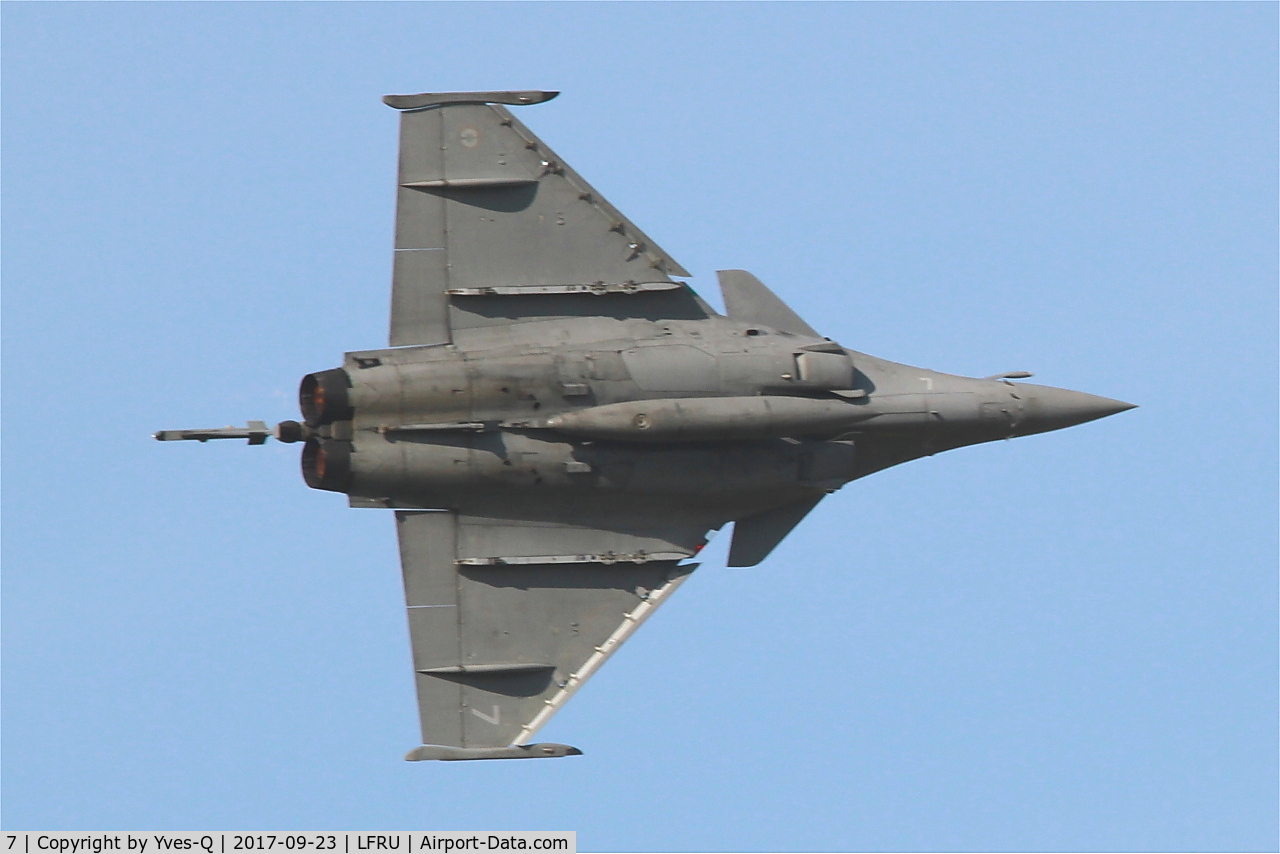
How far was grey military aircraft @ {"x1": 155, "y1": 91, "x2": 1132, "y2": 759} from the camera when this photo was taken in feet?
99.1

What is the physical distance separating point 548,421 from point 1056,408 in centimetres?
710

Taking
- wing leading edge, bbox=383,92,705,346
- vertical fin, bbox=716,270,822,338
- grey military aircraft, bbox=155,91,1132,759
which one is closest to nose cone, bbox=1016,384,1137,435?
grey military aircraft, bbox=155,91,1132,759

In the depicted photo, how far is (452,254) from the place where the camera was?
3094cm

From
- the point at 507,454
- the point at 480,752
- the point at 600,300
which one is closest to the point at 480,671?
the point at 480,752

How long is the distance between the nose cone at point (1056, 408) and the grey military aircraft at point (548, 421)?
20cm

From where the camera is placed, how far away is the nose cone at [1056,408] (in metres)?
32.2

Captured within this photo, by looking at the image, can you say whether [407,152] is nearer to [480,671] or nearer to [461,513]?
[461,513]

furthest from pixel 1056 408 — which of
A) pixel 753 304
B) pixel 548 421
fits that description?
pixel 548 421

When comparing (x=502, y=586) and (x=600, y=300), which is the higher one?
(x=600, y=300)

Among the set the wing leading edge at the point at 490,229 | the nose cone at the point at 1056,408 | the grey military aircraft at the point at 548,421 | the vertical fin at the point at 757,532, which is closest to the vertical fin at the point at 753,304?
the grey military aircraft at the point at 548,421

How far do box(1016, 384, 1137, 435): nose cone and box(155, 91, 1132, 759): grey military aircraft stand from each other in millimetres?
201

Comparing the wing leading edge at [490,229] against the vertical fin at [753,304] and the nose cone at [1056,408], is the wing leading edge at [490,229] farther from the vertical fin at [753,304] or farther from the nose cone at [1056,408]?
the nose cone at [1056,408]

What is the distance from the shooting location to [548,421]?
30.3 metres

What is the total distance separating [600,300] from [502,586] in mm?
3964
